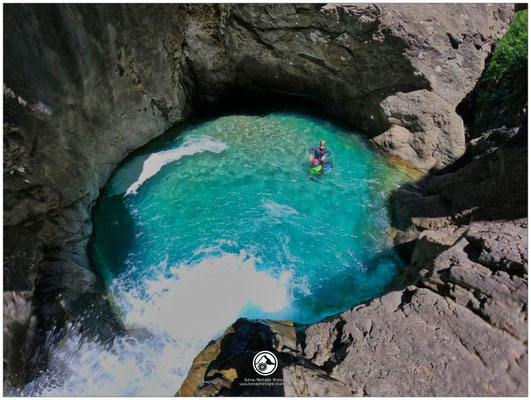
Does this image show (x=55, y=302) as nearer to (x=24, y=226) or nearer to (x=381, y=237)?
(x=24, y=226)

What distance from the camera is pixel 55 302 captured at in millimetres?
5625

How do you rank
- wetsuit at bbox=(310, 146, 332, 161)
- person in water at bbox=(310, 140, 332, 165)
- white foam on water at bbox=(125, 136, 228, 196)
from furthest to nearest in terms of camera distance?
1. wetsuit at bbox=(310, 146, 332, 161)
2. person in water at bbox=(310, 140, 332, 165)
3. white foam on water at bbox=(125, 136, 228, 196)

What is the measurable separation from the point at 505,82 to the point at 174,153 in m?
8.26

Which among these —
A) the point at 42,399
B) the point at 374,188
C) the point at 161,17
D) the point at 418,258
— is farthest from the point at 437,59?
the point at 42,399

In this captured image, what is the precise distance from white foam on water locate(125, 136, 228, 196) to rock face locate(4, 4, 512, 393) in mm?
626

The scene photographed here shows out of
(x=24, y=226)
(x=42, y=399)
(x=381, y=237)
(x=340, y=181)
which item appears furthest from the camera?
(x=340, y=181)

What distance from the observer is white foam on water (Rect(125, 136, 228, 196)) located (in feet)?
27.8

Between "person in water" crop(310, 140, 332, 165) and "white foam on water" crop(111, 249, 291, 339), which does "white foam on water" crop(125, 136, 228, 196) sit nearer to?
"person in water" crop(310, 140, 332, 165)

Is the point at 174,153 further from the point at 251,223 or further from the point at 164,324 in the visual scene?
the point at 164,324

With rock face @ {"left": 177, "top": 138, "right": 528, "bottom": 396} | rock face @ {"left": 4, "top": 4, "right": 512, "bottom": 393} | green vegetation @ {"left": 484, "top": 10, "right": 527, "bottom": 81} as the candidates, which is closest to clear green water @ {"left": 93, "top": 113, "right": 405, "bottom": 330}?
rock face @ {"left": 4, "top": 4, "right": 512, "bottom": 393}

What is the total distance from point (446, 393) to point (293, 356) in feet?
5.68

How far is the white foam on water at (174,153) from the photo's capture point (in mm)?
8461

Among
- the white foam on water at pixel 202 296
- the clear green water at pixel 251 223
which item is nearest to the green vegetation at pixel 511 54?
the clear green water at pixel 251 223

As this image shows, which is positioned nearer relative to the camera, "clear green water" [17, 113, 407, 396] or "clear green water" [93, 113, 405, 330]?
"clear green water" [17, 113, 407, 396]
